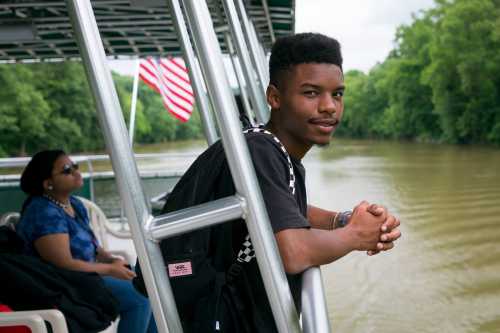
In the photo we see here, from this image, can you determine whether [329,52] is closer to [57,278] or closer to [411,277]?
[57,278]

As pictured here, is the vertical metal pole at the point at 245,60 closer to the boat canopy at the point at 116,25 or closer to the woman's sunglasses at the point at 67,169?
the boat canopy at the point at 116,25

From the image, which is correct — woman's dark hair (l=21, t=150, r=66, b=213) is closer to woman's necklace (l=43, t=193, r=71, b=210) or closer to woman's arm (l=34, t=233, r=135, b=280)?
woman's necklace (l=43, t=193, r=71, b=210)

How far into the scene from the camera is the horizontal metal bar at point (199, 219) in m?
1.12

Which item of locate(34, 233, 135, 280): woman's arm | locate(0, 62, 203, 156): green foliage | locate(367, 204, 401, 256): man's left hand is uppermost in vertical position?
locate(0, 62, 203, 156): green foliage

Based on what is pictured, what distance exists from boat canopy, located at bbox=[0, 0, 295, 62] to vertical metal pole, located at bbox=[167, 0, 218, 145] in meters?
0.91

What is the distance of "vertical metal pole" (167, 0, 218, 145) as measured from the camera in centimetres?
148

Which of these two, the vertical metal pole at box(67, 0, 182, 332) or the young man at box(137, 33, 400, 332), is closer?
the vertical metal pole at box(67, 0, 182, 332)

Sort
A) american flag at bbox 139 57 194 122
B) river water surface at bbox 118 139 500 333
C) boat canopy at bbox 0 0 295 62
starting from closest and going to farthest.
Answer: boat canopy at bbox 0 0 295 62 < river water surface at bbox 118 139 500 333 < american flag at bbox 139 57 194 122

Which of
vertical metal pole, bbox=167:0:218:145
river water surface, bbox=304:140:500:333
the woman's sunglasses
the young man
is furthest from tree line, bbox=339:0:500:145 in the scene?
the young man

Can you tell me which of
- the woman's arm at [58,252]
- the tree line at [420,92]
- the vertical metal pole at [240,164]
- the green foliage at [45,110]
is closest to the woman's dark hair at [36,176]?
the woman's arm at [58,252]

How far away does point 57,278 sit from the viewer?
2.36m

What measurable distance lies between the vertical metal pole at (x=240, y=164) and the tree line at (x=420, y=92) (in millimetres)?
39432

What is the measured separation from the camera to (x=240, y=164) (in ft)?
3.66

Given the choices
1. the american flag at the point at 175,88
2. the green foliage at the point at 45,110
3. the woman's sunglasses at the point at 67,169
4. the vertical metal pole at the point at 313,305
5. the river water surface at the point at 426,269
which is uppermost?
the green foliage at the point at 45,110
